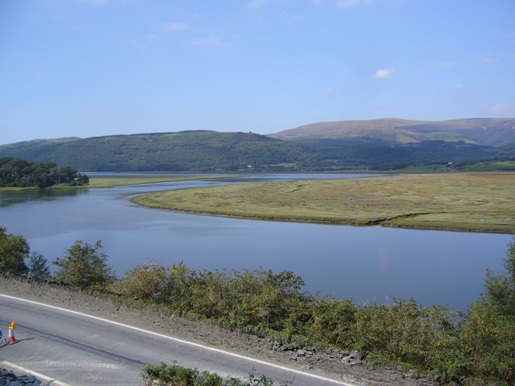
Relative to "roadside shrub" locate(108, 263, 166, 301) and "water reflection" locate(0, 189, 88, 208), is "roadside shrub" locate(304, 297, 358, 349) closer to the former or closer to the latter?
"roadside shrub" locate(108, 263, 166, 301)

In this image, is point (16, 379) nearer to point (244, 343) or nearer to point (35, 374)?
point (35, 374)

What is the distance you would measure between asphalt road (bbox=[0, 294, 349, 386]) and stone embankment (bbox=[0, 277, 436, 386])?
0.45 m

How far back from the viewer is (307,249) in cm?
4128

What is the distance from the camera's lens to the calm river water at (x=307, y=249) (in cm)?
2925

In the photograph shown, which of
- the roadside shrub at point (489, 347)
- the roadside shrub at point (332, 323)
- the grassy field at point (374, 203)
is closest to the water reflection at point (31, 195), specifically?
the grassy field at point (374, 203)

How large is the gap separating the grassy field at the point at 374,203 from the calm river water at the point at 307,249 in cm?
400

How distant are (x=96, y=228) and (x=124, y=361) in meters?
41.4

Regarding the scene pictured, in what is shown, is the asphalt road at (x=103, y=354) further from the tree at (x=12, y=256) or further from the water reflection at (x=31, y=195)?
the water reflection at (x=31, y=195)

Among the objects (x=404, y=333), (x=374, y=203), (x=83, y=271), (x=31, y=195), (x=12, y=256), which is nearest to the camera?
(x=404, y=333)

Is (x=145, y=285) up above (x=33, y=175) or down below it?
below

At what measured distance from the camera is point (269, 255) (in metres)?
38.3

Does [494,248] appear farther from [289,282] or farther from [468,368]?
[468,368]

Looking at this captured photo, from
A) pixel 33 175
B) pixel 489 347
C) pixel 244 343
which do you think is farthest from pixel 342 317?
pixel 33 175

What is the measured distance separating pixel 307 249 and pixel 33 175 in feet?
316
